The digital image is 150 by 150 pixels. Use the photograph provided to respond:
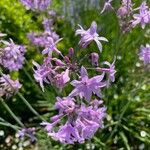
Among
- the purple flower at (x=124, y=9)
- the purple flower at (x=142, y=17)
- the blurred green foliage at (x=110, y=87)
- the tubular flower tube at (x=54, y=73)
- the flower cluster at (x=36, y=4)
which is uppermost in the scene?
the flower cluster at (x=36, y=4)

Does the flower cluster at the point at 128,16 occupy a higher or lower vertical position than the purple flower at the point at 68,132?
higher

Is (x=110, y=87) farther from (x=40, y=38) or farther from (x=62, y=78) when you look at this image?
(x=62, y=78)

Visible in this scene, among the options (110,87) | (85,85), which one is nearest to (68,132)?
(85,85)

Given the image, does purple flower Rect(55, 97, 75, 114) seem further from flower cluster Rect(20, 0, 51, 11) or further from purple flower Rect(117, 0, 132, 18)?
flower cluster Rect(20, 0, 51, 11)

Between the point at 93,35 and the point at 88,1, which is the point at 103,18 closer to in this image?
the point at 88,1

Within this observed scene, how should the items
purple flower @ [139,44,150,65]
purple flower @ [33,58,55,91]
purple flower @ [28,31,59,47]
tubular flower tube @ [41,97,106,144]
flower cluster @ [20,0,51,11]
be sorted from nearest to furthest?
tubular flower tube @ [41,97,106,144]
purple flower @ [33,58,55,91]
purple flower @ [139,44,150,65]
flower cluster @ [20,0,51,11]
purple flower @ [28,31,59,47]

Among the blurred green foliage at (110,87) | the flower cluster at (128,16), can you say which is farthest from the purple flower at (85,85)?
the blurred green foliage at (110,87)

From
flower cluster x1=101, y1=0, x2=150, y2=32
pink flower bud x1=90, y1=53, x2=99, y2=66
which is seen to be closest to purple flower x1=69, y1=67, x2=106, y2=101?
pink flower bud x1=90, y1=53, x2=99, y2=66

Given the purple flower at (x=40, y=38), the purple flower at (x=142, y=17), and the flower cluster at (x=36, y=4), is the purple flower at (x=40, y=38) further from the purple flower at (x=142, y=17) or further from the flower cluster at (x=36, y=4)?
the purple flower at (x=142, y=17)

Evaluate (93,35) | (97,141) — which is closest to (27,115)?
(97,141)
